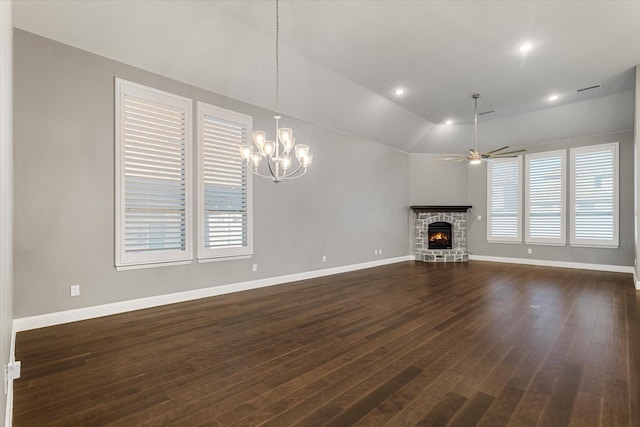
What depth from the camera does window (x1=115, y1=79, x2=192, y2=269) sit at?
4238 mm

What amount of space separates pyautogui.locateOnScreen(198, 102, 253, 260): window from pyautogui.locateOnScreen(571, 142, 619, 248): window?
8.21 meters

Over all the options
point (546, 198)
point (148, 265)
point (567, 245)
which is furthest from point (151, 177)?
point (567, 245)

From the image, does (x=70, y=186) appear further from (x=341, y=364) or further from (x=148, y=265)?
(x=341, y=364)

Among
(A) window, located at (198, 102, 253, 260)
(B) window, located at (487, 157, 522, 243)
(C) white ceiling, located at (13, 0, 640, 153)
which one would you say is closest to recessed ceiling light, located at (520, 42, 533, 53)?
(C) white ceiling, located at (13, 0, 640, 153)

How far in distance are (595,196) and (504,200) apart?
2050mm

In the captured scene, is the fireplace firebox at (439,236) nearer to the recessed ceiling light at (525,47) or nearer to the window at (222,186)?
the recessed ceiling light at (525,47)

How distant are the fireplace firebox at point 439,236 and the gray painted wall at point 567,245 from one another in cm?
65

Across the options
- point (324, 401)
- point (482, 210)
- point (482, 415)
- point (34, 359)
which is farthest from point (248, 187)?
point (482, 210)

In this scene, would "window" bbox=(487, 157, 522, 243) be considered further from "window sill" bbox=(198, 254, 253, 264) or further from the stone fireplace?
"window sill" bbox=(198, 254, 253, 264)

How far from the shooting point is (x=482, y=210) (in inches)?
384

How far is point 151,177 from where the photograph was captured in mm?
4504

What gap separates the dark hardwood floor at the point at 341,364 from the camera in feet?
6.79

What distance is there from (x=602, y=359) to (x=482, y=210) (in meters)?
7.45

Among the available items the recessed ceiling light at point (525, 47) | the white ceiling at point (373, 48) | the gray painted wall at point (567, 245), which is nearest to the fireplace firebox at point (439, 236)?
the gray painted wall at point (567, 245)
